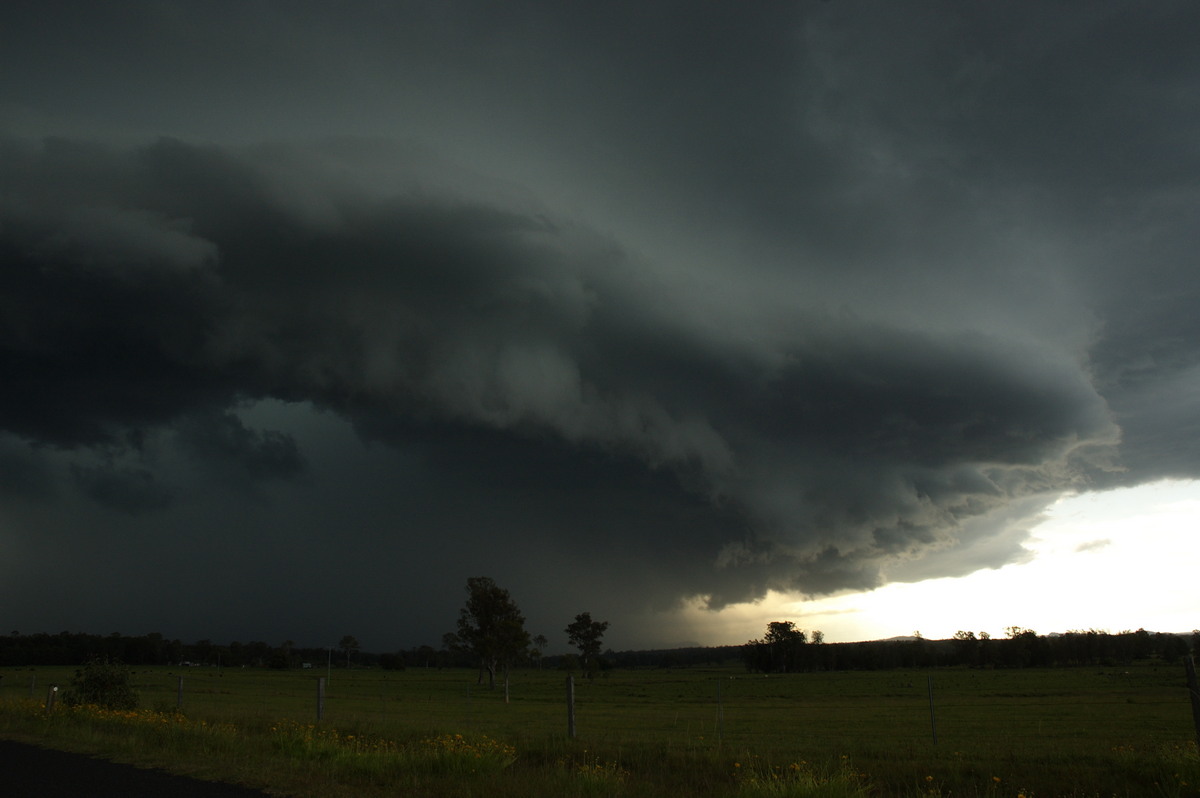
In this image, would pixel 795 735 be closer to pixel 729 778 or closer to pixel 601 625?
pixel 729 778

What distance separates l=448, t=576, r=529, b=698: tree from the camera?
89812mm

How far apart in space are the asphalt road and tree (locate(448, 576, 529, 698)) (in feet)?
258

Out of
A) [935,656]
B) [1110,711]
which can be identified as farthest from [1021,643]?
[1110,711]

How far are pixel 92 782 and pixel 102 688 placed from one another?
1750cm

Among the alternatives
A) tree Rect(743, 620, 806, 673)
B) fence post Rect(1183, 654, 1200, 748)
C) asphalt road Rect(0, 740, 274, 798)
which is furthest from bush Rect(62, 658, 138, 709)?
tree Rect(743, 620, 806, 673)

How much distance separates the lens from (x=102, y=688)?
2561 cm

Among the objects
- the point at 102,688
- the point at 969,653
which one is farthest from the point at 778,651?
the point at 102,688

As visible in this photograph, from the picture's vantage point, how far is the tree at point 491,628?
295 feet

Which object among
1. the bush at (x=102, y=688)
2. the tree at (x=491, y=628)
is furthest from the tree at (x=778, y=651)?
the bush at (x=102, y=688)

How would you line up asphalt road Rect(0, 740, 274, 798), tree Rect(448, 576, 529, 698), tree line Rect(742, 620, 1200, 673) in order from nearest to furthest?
asphalt road Rect(0, 740, 274, 798), tree Rect(448, 576, 529, 698), tree line Rect(742, 620, 1200, 673)

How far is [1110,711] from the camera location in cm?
4006

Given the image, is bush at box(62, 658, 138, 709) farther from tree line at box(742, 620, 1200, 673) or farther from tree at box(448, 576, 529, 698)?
tree line at box(742, 620, 1200, 673)

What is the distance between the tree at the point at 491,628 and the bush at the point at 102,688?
216 ft

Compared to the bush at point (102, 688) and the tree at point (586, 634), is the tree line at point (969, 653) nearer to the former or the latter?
the tree at point (586, 634)
